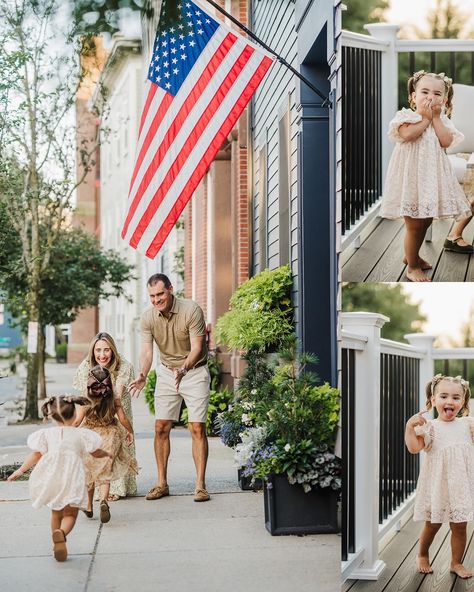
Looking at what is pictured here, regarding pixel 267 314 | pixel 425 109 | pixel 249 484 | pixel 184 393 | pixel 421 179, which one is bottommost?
pixel 249 484

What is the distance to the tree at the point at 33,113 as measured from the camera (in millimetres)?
3029

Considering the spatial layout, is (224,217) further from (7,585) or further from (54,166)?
(7,585)

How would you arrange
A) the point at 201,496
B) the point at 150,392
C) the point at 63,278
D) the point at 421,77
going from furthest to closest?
the point at 63,278
the point at 150,392
the point at 201,496
the point at 421,77

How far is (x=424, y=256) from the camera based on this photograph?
2.39 metres

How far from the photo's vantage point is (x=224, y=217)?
32.7 feet

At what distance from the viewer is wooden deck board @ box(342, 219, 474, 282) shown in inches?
93.7

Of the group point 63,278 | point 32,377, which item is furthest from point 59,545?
point 63,278

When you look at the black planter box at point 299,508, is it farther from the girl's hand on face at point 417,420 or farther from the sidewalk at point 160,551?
the girl's hand on face at point 417,420

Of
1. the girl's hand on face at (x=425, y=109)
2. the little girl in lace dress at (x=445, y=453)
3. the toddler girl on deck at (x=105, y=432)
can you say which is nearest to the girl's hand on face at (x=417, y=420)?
the little girl in lace dress at (x=445, y=453)

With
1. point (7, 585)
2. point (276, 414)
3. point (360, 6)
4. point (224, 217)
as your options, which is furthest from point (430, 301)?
point (224, 217)

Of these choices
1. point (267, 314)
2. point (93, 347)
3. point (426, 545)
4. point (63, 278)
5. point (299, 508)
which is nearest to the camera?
point (426, 545)

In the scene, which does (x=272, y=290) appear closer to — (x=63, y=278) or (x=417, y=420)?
(x=417, y=420)

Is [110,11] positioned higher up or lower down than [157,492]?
higher up

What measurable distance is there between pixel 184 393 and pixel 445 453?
3.11 meters
